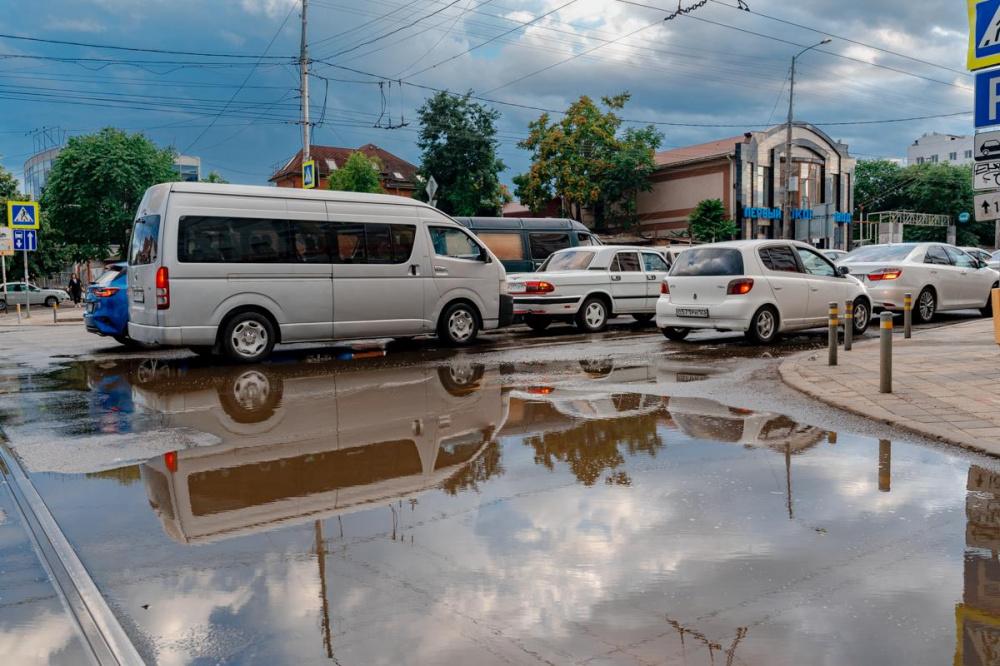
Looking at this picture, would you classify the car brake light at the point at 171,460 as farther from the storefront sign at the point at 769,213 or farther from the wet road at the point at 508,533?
the storefront sign at the point at 769,213

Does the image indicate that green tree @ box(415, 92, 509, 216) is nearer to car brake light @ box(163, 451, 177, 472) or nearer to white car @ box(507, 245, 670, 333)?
white car @ box(507, 245, 670, 333)

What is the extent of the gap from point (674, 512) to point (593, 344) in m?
9.36

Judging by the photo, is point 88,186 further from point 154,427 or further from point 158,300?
point 154,427

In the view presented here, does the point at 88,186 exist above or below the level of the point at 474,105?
below

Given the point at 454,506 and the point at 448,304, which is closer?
the point at 454,506

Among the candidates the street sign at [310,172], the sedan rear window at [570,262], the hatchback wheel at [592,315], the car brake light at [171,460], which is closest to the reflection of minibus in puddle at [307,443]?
the car brake light at [171,460]

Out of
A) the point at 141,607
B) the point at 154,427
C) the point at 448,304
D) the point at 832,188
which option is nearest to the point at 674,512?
the point at 141,607

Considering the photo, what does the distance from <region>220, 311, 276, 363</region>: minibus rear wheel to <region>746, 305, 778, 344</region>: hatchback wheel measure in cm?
733

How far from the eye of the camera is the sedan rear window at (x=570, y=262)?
16594 mm

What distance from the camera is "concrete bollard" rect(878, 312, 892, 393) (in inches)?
321

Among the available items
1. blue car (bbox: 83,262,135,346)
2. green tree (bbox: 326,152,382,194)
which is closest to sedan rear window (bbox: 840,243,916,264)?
blue car (bbox: 83,262,135,346)

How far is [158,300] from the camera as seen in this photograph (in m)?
11.2

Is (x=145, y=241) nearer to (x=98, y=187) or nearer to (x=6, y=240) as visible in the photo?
(x=6, y=240)

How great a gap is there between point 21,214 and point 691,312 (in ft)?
68.4
